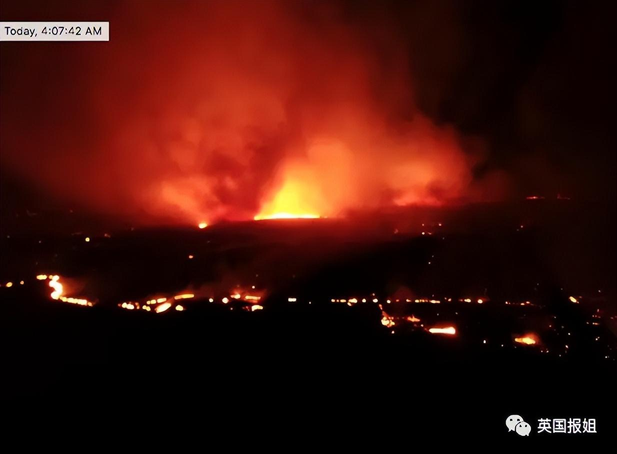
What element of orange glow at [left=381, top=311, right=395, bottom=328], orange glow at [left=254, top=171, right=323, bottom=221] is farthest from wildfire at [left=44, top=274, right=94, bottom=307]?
orange glow at [left=254, top=171, right=323, bottom=221]

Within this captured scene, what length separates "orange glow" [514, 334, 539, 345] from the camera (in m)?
5.15

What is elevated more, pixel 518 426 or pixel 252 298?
pixel 252 298

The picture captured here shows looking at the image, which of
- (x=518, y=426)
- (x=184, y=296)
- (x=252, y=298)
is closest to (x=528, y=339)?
(x=518, y=426)

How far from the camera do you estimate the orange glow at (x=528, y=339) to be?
5152mm

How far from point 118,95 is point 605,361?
8966 mm

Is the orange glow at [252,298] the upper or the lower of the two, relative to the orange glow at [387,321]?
upper

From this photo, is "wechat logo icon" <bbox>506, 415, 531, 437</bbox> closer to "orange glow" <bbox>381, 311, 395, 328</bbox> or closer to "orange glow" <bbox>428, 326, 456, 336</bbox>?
"orange glow" <bbox>428, 326, 456, 336</bbox>

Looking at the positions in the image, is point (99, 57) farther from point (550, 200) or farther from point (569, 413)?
point (569, 413)

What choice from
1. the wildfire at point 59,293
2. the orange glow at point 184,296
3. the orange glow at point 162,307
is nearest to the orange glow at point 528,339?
the orange glow at point 184,296

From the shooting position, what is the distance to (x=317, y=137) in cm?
Answer: 1041

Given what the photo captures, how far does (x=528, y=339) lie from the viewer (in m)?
5.22
